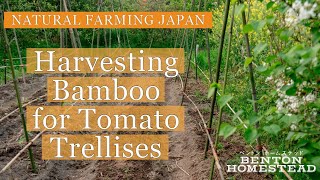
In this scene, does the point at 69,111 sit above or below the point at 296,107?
below

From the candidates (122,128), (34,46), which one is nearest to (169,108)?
(122,128)

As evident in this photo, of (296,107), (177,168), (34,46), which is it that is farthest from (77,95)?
(34,46)

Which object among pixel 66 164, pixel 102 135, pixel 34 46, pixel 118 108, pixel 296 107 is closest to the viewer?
pixel 296 107

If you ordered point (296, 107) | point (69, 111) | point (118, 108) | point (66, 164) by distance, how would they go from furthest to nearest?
point (118, 108) → point (69, 111) → point (66, 164) → point (296, 107)

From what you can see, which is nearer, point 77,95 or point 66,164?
point 66,164

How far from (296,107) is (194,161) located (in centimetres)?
245

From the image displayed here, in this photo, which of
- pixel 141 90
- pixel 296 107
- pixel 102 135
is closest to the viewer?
pixel 296 107

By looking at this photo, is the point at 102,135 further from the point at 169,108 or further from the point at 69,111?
the point at 169,108

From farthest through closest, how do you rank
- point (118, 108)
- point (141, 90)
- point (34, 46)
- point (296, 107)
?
point (34, 46), point (141, 90), point (118, 108), point (296, 107)

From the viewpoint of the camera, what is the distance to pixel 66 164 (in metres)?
4.97

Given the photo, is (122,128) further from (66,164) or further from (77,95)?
(77,95)

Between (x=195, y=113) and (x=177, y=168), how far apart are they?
1832mm

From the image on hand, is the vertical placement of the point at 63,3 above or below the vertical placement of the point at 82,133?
above

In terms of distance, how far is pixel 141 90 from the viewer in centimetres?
785
